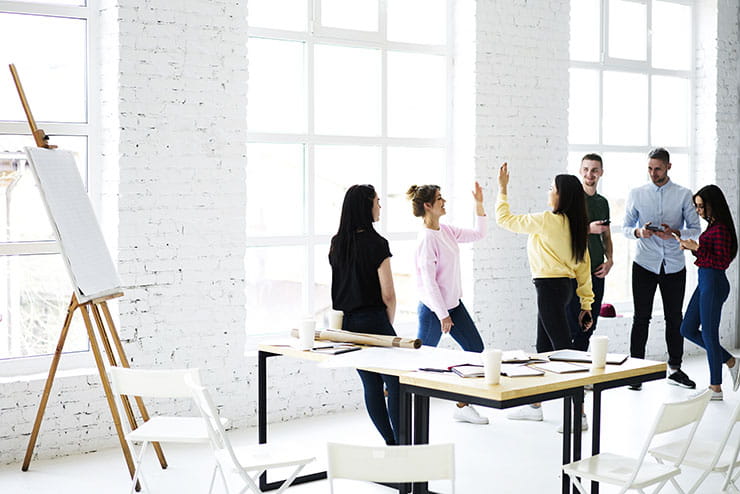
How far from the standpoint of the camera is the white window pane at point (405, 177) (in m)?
7.43

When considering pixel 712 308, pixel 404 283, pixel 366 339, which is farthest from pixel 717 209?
pixel 366 339

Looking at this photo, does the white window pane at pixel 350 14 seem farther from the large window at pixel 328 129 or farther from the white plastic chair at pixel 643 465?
the white plastic chair at pixel 643 465

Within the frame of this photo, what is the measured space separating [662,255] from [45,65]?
15.8 ft

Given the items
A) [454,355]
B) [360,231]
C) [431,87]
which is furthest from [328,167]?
[454,355]

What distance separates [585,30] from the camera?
8766 mm

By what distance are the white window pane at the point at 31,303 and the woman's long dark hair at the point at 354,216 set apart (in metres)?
1.90

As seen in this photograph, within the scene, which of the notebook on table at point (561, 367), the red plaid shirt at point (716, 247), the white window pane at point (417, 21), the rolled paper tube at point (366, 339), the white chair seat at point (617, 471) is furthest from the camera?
the white window pane at point (417, 21)

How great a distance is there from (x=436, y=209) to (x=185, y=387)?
94.6 inches

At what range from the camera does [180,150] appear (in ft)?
19.7

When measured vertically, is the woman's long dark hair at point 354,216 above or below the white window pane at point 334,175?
below

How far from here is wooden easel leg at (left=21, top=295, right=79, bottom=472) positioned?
5.18 m

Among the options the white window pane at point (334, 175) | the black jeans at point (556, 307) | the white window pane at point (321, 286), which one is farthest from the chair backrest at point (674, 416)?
the white window pane at point (334, 175)

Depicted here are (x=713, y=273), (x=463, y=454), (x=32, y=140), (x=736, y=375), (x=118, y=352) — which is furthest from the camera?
(x=736, y=375)

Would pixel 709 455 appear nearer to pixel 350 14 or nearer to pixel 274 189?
pixel 274 189
